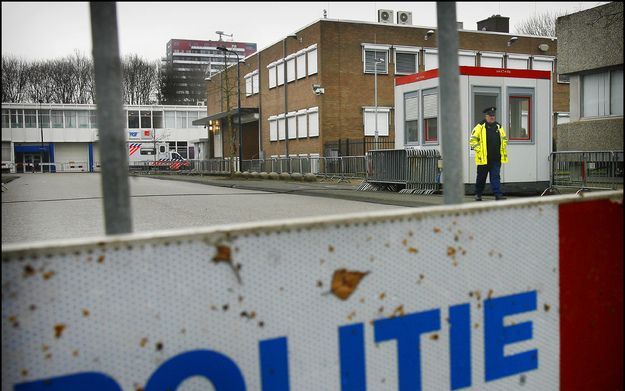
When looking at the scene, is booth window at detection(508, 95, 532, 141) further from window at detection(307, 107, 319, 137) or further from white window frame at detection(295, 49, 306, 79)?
white window frame at detection(295, 49, 306, 79)

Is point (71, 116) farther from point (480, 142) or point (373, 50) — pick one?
point (373, 50)

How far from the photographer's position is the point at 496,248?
2777mm

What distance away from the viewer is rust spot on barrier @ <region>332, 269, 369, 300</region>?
2418mm

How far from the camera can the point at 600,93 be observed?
17.2 m

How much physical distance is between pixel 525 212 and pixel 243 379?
1.55 meters

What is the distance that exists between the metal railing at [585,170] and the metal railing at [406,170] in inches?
110

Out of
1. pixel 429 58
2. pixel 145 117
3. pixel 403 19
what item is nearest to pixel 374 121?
pixel 429 58

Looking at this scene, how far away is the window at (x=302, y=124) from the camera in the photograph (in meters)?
36.8

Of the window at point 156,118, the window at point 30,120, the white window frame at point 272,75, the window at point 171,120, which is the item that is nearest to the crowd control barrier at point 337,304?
the window at point 30,120

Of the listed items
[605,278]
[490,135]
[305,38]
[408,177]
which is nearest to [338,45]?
[305,38]

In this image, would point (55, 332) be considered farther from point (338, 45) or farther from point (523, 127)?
point (338, 45)

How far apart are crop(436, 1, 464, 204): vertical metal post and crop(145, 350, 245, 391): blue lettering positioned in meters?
1.28

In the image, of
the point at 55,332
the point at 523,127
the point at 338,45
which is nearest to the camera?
the point at 55,332

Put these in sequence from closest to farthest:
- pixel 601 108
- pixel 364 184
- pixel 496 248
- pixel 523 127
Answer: pixel 496 248
pixel 523 127
pixel 601 108
pixel 364 184
